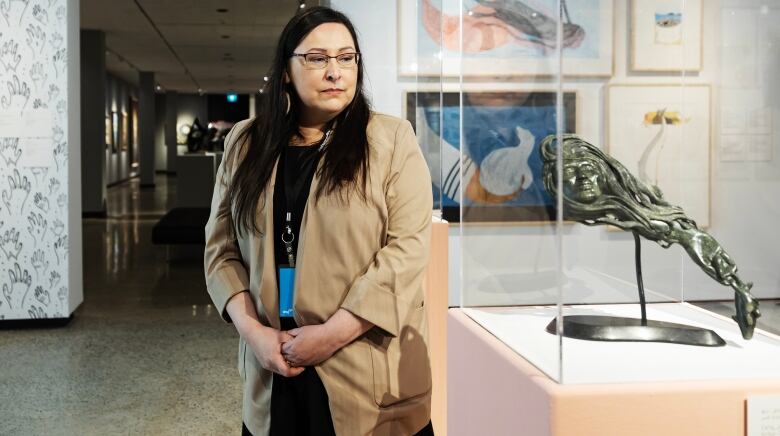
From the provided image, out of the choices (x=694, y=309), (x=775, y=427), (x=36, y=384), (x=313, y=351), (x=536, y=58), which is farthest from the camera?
(x=36, y=384)

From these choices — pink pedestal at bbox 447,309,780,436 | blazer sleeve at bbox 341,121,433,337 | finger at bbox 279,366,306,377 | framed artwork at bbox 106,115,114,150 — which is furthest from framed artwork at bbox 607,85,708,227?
framed artwork at bbox 106,115,114,150

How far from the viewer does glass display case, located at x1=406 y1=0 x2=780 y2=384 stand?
4.34 feet

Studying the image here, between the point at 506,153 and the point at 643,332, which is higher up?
the point at 506,153

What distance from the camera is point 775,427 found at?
1.28 meters

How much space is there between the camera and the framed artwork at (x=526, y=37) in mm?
1307

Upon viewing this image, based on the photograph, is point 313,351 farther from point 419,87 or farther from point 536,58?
point 419,87

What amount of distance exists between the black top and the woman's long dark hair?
37 mm

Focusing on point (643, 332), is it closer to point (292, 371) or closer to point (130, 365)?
point (292, 371)

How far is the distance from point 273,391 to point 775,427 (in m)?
0.93

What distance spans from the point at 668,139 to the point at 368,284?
617mm

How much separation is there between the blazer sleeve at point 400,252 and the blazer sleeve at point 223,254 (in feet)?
0.91

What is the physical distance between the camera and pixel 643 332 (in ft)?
4.82

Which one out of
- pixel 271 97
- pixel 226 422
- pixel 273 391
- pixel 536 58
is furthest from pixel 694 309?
pixel 226 422

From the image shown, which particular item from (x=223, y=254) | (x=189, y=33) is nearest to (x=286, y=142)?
(x=223, y=254)
